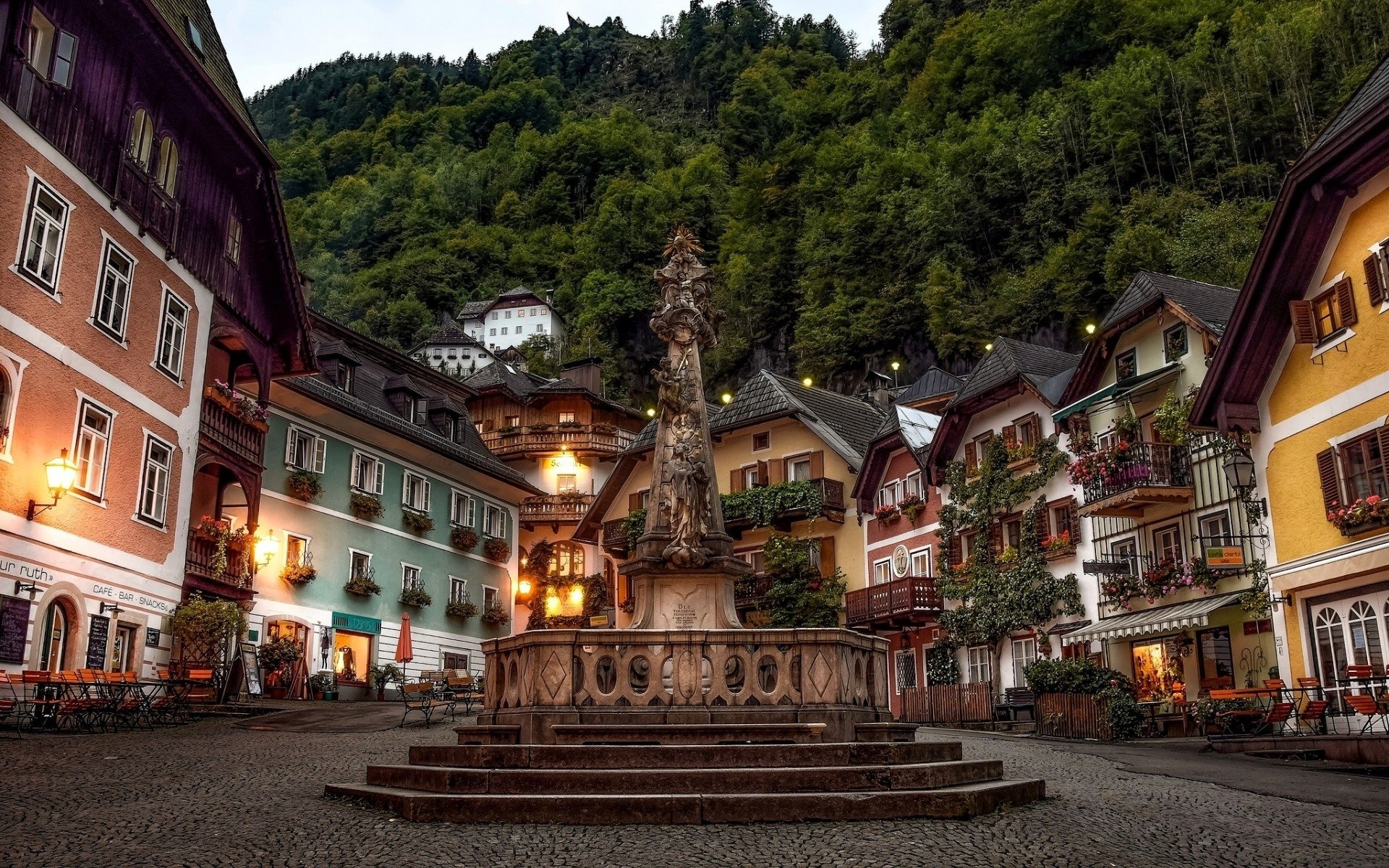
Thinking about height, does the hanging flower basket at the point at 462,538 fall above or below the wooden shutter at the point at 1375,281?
below

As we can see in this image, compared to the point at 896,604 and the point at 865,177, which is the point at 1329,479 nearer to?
the point at 896,604

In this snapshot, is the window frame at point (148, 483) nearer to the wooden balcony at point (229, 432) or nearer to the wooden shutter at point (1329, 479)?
the wooden balcony at point (229, 432)

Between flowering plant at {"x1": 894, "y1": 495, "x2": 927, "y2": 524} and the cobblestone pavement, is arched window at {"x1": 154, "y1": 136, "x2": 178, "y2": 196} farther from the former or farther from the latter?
flowering plant at {"x1": 894, "y1": 495, "x2": 927, "y2": 524}

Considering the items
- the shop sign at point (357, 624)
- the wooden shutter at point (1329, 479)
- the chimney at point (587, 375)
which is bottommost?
the shop sign at point (357, 624)

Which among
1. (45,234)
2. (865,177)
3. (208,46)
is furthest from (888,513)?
(865,177)

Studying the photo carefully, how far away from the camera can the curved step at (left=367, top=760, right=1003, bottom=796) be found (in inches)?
396

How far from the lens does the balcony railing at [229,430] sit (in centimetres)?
2467

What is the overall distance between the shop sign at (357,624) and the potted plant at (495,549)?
710 centimetres

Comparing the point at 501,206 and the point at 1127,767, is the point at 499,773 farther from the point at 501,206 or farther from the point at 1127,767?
the point at 501,206

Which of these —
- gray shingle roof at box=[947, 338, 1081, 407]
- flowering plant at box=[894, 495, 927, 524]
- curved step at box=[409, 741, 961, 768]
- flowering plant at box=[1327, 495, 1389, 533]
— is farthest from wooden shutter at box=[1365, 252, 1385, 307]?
flowering plant at box=[894, 495, 927, 524]

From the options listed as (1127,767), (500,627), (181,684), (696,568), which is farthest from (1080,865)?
(500,627)

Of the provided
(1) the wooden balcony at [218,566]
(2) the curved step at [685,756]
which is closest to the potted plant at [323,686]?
(1) the wooden balcony at [218,566]

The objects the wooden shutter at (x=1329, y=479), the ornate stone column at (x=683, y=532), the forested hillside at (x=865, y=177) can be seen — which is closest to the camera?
the ornate stone column at (x=683, y=532)

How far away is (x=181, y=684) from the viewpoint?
20734 mm
